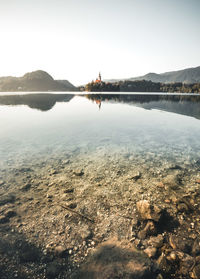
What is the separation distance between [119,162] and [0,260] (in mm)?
9912

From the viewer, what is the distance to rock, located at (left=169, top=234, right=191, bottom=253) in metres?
5.63

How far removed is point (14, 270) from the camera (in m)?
4.90

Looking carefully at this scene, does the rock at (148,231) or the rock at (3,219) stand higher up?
the rock at (3,219)

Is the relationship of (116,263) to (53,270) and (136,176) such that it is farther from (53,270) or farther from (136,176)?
(136,176)

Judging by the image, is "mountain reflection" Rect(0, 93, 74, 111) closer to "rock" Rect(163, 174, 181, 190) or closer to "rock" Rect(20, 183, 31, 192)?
"rock" Rect(20, 183, 31, 192)

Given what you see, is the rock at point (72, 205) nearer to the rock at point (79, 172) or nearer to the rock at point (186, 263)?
the rock at point (79, 172)

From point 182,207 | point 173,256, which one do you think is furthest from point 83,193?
point 182,207

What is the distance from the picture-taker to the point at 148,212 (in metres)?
6.84

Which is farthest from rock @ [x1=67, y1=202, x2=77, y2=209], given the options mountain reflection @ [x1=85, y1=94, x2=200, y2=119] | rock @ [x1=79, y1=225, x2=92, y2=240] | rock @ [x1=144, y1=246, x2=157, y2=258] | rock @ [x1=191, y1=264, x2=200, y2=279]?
mountain reflection @ [x1=85, y1=94, x2=200, y2=119]

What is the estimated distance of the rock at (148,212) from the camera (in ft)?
21.7

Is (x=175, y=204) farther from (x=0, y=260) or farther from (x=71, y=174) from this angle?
(x=0, y=260)

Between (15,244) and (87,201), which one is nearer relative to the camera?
(15,244)

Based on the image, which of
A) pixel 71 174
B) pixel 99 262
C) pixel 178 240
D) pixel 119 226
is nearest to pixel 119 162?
pixel 71 174

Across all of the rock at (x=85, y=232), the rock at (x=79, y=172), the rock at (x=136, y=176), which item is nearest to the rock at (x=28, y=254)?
the rock at (x=85, y=232)
